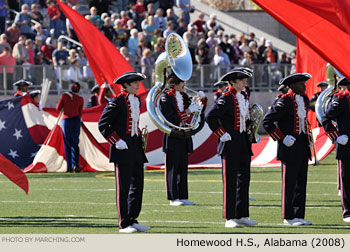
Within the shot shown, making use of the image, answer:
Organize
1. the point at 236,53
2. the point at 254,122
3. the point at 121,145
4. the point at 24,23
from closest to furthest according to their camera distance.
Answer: the point at 121,145
the point at 254,122
the point at 24,23
the point at 236,53

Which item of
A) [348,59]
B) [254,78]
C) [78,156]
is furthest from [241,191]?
[254,78]

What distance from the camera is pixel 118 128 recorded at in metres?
10.8

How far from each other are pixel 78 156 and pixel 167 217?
6.78 m

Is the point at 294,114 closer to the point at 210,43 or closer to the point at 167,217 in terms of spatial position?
the point at 167,217

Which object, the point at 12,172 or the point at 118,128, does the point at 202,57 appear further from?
the point at 118,128

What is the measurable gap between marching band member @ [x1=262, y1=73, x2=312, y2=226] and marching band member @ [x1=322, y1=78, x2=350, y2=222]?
425 mm

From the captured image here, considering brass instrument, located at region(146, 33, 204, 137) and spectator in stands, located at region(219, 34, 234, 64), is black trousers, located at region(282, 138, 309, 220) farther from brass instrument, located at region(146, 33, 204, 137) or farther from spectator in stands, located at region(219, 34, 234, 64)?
spectator in stands, located at region(219, 34, 234, 64)

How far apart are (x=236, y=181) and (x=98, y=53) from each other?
7.62 metres

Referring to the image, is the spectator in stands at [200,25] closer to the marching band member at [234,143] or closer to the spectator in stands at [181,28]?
the spectator in stands at [181,28]

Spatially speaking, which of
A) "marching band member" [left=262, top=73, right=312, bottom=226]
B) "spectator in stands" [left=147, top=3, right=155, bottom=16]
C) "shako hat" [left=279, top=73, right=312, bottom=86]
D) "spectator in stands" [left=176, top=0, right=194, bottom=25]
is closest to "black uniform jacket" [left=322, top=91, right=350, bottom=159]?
"marching band member" [left=262, top=73, right=312, bottom=226]

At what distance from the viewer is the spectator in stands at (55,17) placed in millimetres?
27312

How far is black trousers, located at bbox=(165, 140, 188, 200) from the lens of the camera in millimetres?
13719

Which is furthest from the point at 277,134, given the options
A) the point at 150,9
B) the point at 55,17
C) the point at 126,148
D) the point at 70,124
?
the point at 150,9

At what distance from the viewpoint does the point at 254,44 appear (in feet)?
94.7
